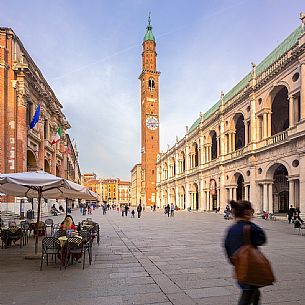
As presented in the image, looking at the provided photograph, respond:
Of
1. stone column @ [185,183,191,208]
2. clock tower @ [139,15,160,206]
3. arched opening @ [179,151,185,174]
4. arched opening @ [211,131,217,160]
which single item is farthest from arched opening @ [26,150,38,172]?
clock tower @ [139,15,160,206]

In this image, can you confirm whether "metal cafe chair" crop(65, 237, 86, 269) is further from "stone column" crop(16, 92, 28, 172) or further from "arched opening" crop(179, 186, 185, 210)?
"arched opening" crop(179, 186, 185, 210)

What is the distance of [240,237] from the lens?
4.01m

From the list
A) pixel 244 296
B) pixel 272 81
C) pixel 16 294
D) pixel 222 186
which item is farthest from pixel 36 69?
pixel 244 296

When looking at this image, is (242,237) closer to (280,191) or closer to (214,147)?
(280,191)

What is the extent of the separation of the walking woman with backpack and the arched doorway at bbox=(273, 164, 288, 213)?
1289 inches

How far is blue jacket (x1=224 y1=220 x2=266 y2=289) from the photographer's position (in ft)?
13.0

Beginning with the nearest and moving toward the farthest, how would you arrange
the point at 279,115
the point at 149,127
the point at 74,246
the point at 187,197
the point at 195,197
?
the point at 74,246 → the point at 279,115 → the point at 195,197 → the point at 187,197 → the point at 149,127

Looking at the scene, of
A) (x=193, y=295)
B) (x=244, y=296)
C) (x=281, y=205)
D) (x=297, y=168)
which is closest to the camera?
(x=244, y=296)

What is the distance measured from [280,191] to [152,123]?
191ft

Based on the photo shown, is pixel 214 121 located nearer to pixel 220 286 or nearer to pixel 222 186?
pixel 222 186

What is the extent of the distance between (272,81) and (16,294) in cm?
2839

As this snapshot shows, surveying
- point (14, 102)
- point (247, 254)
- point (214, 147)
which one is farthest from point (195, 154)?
point (247, 254)

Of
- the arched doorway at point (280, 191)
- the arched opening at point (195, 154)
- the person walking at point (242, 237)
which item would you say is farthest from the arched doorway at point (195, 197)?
the person walking at point (242, 237)

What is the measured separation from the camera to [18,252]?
1098 centimetres
